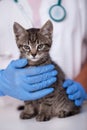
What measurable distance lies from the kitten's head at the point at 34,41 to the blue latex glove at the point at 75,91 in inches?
3.6

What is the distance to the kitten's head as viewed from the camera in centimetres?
118

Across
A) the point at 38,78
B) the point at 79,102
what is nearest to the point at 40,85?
the point at 38,78

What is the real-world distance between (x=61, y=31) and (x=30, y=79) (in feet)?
0.53

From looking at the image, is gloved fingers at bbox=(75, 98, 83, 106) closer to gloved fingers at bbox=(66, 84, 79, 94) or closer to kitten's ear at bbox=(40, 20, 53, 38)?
gloved fingers at bbox=(66, 84, 79, 94)

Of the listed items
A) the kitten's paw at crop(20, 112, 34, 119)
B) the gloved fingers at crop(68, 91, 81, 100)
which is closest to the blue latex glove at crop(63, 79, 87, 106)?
the gloved fingers at crop(68, 91, 81, 100)

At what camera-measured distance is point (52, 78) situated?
3.96 ft

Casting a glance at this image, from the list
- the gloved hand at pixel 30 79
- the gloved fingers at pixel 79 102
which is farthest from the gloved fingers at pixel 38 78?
the gloved fingers at pixel 79 102

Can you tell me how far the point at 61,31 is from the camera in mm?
1287

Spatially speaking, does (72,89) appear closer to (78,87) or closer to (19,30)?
(78,87)

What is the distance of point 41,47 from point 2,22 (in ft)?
0.52

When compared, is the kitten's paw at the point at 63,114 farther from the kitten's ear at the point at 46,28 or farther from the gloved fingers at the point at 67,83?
the kitten's ear at the point at 46,28

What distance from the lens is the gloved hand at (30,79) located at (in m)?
1.20

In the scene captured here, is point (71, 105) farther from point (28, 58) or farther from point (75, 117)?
point (28, 58)

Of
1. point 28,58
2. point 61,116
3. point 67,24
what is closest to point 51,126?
point 61,116
